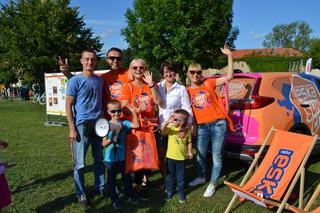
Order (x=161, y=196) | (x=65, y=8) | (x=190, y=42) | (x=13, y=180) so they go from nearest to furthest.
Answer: (x=161, y=196) < (x=13, y=180) < (x=190, y=42) < (x=65, y=8)

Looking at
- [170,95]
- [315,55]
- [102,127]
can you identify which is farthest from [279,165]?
[315,55]

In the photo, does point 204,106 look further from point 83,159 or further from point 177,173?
point 83,159

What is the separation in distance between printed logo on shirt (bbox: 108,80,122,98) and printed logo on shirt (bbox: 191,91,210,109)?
1013 mm

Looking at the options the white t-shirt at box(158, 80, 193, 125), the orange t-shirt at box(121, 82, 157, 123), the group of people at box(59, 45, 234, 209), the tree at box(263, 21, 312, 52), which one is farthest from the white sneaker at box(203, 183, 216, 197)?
the tree at box(263, 21, 312, 52)

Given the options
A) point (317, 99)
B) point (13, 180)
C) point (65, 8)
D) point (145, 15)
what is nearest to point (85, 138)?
point (13, 180)

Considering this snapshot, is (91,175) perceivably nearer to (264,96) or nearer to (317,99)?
(264,96)

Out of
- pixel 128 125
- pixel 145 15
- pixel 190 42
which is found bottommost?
pixel 128 125

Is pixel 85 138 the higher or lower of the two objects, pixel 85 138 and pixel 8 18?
the lower

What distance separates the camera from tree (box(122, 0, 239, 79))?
1928cm

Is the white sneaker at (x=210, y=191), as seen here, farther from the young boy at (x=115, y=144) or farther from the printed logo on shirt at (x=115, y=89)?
the printed logo on shirt at (x=115, y=89)

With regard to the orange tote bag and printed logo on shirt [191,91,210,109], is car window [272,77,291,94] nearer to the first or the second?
printed logo on shirt [191,91,210,109]

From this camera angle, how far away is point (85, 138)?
3.72 meters

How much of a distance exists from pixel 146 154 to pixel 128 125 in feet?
1.41

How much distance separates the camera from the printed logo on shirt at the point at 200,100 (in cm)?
410
